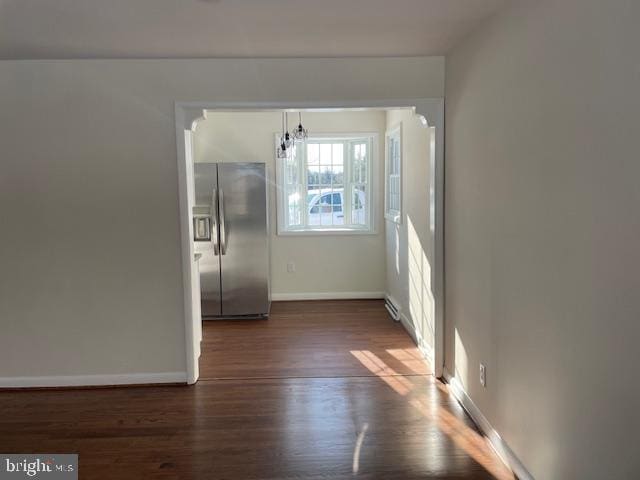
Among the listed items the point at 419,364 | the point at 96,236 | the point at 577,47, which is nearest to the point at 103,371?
the point at 96,236

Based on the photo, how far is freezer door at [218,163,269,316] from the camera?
5273 millimetres

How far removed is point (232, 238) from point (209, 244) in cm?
25

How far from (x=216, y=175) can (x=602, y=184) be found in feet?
13.5

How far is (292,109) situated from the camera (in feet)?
11.5

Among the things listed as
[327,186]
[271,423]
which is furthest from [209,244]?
[271,423]

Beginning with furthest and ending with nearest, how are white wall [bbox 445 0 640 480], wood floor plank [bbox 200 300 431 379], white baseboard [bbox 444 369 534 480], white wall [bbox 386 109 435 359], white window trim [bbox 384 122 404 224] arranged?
white window trim [bbox 384 122 404 224] → white wall [bbox 386 109 435 359] → wood floor plank [bbox 200 300 431 379] → white baseboard [bbox 444 369 534 480] → white wall [bbox 445 0 640 480]

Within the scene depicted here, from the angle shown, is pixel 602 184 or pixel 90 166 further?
pixel 90 166

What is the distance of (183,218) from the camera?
11.5 ft

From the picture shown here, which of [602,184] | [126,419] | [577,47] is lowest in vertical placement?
[126,419]

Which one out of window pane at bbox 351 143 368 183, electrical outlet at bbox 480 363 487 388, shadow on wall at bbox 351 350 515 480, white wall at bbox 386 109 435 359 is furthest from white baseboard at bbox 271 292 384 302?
electrical outlet at bbox 480 363 487 388

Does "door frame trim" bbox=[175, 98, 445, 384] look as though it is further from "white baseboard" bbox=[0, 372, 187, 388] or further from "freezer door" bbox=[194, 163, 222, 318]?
"freezer door" bbox=[194, 163, 222, 318]

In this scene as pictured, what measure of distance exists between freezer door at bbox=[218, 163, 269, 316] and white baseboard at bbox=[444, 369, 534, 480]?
8.09ft

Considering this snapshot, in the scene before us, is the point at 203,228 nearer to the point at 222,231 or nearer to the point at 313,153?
the point at 222,231

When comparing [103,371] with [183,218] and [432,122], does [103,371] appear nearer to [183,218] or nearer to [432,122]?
[183,218]
